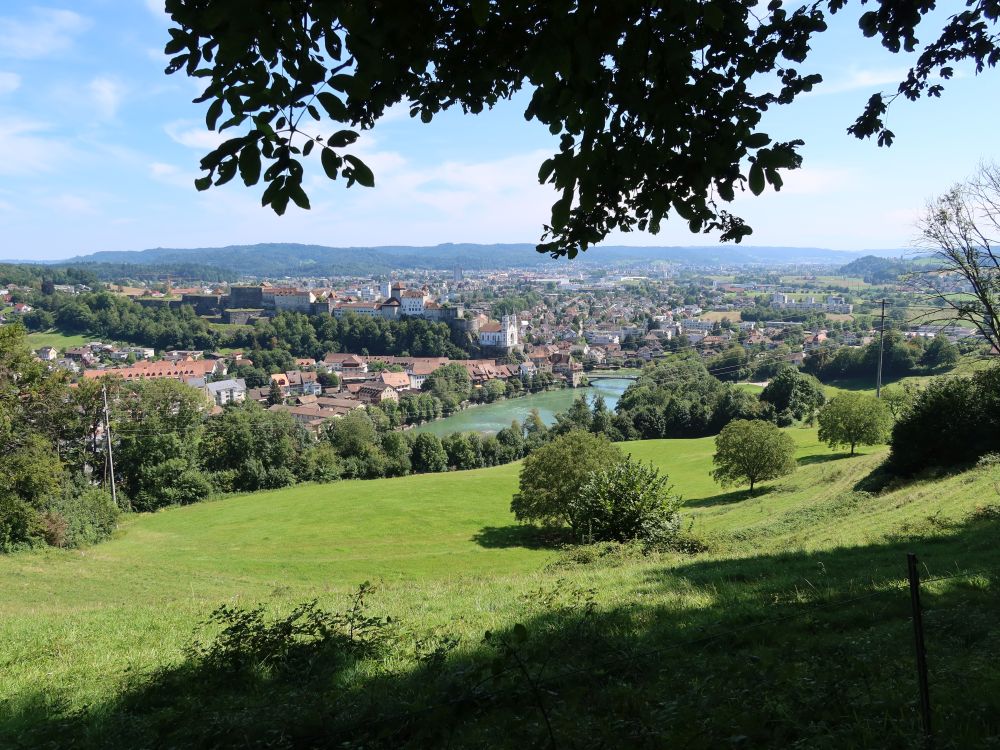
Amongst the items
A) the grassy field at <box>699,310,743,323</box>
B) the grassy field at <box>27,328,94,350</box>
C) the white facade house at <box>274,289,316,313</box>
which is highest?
the white facade house at <box>274,289,316,313</box>

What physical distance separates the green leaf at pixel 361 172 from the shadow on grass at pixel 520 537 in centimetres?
1975

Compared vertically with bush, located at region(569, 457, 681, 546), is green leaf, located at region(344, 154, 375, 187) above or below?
above

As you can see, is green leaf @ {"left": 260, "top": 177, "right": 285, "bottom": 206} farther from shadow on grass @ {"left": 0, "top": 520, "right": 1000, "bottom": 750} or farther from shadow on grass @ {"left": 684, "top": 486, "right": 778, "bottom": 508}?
shadow on grass @ {"left": 684, "top": 486, "right": 778, "bottom": 508}

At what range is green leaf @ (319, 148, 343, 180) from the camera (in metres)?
2.13

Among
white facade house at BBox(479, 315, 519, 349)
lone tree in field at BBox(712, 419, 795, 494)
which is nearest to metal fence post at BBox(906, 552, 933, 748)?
lone tree in field at BBox(712, 419, 795, 494)

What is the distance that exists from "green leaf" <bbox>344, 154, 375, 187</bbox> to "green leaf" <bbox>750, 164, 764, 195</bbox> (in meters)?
1.43

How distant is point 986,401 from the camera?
15.7 meters

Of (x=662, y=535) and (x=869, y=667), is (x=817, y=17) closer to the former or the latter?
(x=869, y=667)

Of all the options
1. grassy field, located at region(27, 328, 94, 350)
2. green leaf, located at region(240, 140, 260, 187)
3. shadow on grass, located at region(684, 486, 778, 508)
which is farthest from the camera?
grassy field, located at region(27, 328, 94, 350)

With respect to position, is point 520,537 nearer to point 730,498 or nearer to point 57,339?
point 730,498

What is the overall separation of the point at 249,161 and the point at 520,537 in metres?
22.3

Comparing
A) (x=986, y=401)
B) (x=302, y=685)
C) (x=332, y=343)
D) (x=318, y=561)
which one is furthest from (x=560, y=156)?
(x=332, y=343)

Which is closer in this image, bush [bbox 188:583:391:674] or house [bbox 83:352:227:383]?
bush [bbox 188:583:391:674]

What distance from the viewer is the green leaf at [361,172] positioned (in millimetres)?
2189
